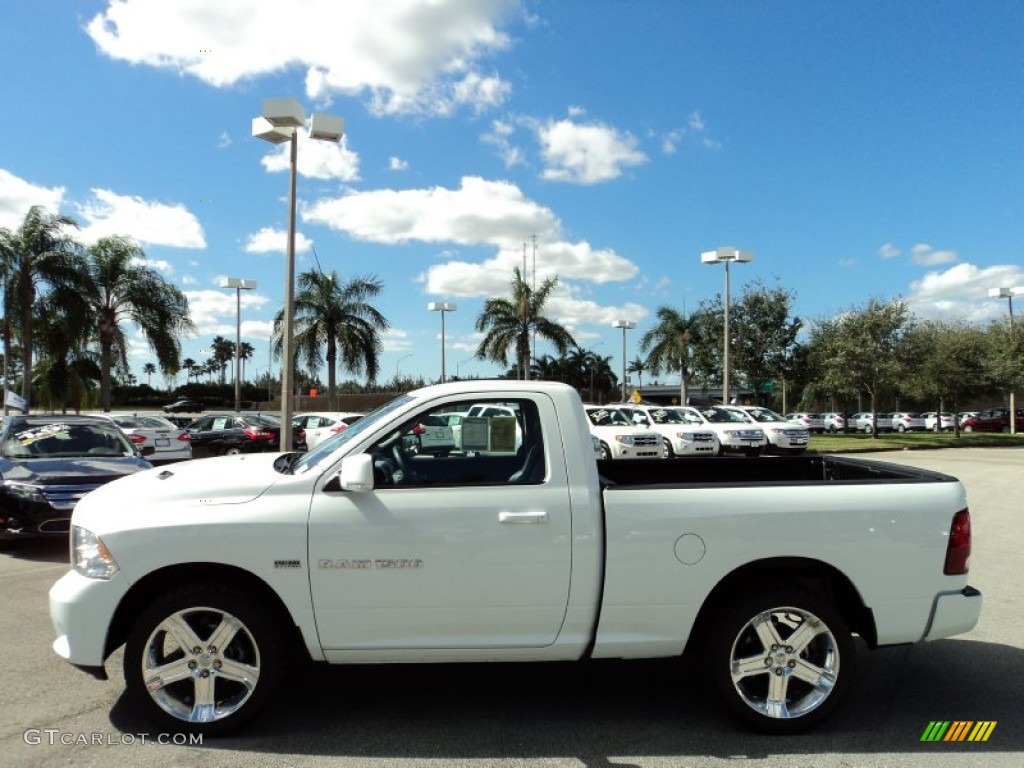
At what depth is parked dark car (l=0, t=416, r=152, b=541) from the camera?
8070mm

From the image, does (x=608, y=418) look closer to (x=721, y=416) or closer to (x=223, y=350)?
(x=721, y=416)

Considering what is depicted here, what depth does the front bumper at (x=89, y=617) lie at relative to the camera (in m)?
3.68

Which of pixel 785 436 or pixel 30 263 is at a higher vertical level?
pixel 30 263

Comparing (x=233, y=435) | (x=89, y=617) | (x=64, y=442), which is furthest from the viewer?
(x=233, y=435)

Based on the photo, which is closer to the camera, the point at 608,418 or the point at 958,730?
the point at 958,730

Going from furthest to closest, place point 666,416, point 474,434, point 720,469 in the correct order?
point 666,416 < point 720,469 < point 474,434

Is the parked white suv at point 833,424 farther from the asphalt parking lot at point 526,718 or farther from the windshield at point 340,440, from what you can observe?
the windshield at point 340,440

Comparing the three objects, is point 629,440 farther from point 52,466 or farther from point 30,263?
point 30,263

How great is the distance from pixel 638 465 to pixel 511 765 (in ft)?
8.08

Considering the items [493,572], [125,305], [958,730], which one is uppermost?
[125,305]

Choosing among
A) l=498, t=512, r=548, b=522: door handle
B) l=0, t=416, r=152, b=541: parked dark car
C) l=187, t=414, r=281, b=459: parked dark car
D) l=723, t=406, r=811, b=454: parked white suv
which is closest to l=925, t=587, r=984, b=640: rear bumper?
l=498, t=512, r=548, b=522: door handle

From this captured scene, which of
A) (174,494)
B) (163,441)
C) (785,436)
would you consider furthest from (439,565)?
(785,436)

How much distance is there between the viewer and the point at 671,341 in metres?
44.9

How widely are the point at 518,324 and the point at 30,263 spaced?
19.8m
